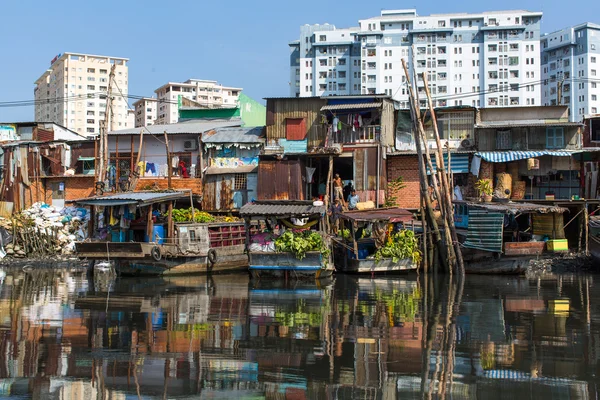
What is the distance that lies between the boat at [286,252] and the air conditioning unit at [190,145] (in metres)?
10.8

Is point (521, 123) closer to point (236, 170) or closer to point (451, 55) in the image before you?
point (236, 170)

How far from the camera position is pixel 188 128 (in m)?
35.6

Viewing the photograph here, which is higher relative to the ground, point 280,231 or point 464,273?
point 280,231

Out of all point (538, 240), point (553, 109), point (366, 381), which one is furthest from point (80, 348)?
point (553, 109)

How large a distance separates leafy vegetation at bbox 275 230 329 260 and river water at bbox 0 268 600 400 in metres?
2.56

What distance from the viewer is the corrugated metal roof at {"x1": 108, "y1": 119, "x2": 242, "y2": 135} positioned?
3447 centimetres

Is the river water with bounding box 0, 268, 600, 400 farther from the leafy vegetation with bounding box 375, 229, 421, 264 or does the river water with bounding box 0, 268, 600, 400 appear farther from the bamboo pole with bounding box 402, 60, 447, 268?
the bamboo pole with bounding box 402, 60, 447, 268

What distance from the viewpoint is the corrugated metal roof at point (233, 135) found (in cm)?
3294

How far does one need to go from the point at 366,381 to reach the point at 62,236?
84.4ft

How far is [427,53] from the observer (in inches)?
3270

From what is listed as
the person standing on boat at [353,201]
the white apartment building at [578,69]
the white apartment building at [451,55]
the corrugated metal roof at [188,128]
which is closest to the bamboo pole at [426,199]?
the person standing on boat at [353,201]

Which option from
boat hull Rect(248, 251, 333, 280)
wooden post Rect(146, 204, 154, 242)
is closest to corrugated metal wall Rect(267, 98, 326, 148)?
wooden post Rect(146, 204, 154, 242)

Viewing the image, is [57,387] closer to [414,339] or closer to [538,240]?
[414,339]

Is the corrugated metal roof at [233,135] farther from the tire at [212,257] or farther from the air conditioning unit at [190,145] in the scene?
the tire at [212,257]
